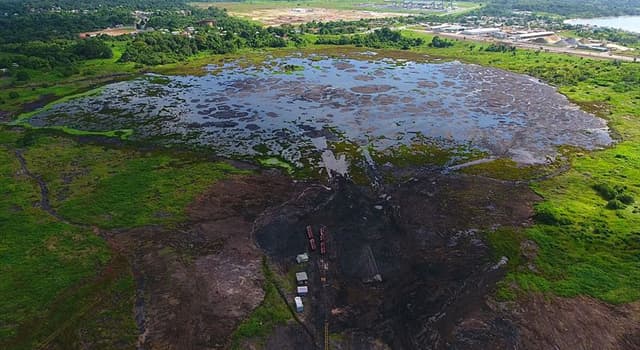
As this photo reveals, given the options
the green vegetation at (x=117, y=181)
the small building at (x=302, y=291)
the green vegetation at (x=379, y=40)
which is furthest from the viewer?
the green vegetation at (x=379, y=40)

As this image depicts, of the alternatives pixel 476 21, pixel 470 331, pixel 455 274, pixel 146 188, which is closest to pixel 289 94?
pixel 146 188

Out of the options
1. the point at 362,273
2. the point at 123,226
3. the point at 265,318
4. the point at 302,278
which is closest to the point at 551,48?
the point at 362,273

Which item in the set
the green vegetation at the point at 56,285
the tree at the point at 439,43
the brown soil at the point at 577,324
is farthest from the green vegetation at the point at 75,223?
the tree at the point at 439,43

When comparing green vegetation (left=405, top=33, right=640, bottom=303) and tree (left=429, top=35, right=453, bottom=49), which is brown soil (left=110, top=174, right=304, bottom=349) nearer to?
green vegetation (left=405, top=33, right=640, bottom=303)

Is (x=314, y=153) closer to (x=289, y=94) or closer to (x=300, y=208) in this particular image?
(x=300, y=208)

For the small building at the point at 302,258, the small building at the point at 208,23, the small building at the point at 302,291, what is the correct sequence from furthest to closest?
1. the small building at the point at 208,23
2. the small building at the point at 302,258
3. the small building at the point at 302,291

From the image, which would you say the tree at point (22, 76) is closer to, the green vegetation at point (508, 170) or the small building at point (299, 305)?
the small building at point (299, 305)
